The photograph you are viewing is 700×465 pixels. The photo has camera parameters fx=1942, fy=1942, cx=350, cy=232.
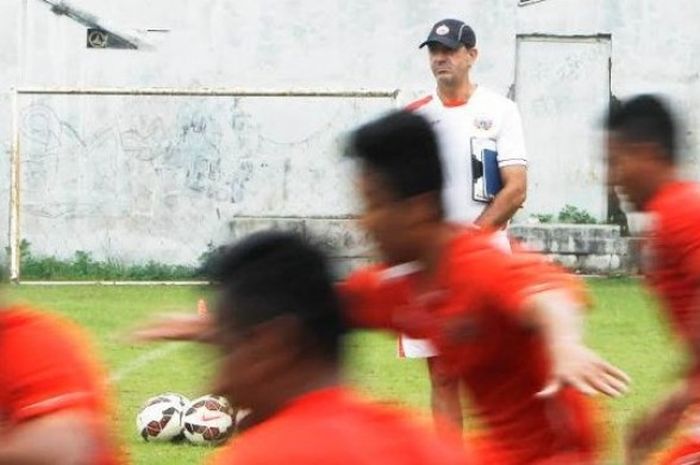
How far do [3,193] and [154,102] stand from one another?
2.18 meters

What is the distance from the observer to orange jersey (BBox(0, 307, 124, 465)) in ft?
14.6

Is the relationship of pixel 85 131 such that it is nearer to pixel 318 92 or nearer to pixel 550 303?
pixel 318 92

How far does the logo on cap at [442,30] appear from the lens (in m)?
9.31

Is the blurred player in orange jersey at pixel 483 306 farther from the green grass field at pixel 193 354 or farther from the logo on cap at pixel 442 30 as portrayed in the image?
the logo on cap at pixel 442 30

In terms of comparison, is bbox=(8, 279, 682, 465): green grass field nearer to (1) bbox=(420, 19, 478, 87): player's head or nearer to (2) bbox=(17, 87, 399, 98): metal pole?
(1) bbox=(420, 19, 478, 87): player's head

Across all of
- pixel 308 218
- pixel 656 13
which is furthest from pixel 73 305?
pixel 656 13

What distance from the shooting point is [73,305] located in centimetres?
1938

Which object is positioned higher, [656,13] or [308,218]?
[656,13]

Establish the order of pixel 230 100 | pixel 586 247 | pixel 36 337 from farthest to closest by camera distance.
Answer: pixel 230 100 → pixel 586 247 → pixel 36 337

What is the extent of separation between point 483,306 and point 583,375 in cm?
45

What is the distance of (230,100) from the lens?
2430 cm

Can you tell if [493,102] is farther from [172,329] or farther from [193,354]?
[193,354]

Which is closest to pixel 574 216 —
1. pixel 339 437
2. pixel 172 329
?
pixel 172 329

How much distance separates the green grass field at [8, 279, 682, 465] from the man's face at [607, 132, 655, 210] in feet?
6.73
